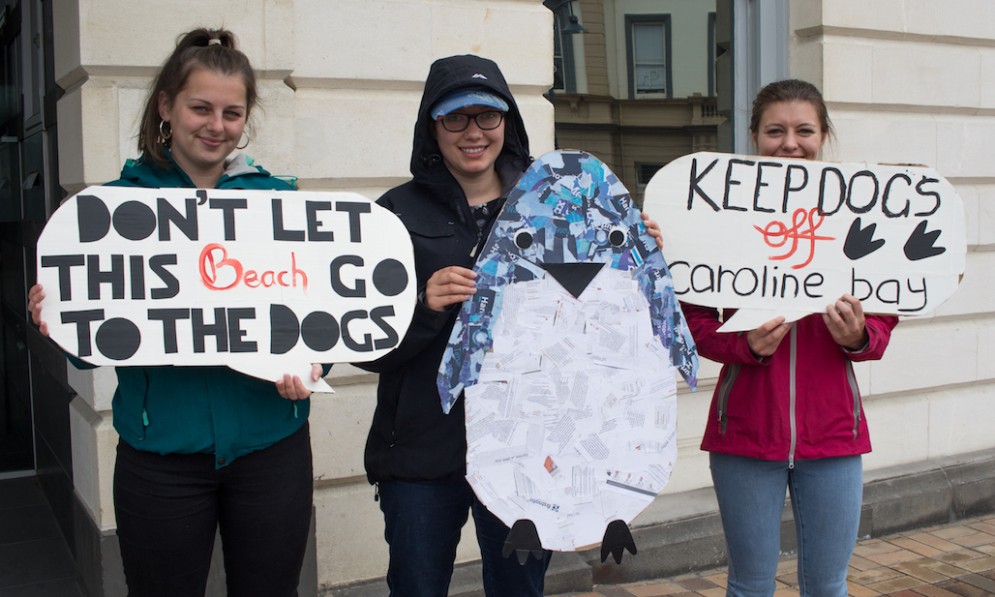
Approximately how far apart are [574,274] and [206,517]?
102 centimetres

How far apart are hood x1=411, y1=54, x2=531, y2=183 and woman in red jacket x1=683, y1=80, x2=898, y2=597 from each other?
0.67 m

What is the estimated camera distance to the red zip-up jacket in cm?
237

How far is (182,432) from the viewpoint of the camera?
2.05 metres

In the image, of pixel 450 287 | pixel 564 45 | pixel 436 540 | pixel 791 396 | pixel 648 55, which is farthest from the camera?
pixel 648 55

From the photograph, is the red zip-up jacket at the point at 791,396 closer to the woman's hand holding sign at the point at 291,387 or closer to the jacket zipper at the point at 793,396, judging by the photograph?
the jacket zipper at the point at 793,396

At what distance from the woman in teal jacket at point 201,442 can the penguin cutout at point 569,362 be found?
0.43 m

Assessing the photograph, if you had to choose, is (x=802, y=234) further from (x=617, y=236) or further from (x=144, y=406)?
(x=144, y=406)

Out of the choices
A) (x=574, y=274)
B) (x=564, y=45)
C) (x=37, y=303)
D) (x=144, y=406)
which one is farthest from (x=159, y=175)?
(x=564, y=45)

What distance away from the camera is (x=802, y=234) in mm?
2500

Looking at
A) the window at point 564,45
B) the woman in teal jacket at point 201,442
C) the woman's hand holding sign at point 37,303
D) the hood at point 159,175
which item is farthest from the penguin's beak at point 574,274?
the window at point 564,45

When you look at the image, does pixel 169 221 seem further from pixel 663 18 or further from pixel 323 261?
pixel 663 18

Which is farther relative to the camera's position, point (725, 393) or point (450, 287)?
point (725, 393)

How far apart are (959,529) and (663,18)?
304 cm

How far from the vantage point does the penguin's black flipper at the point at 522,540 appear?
2.18 meters
